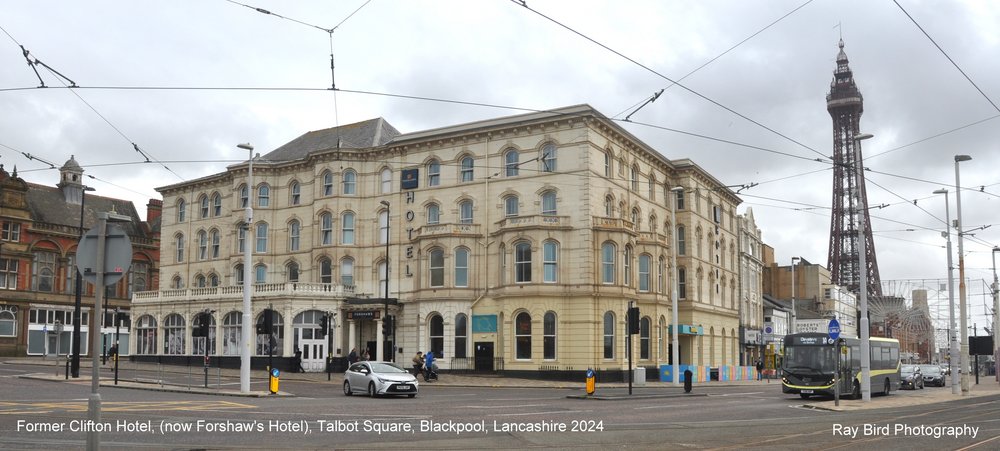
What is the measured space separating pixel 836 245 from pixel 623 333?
100 m

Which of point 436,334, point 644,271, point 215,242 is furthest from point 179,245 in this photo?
point 644,271

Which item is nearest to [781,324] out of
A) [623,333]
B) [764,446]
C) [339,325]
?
[623,333]

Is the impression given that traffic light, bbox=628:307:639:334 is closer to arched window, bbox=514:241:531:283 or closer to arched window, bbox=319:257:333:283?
arched window, bbox=514:241:531:283

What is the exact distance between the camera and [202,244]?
203ft

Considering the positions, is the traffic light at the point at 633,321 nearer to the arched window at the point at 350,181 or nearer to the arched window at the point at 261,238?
the arched window at the point at 350,181

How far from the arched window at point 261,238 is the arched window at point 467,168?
15.0 meters

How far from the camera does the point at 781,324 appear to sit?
82.8 metres

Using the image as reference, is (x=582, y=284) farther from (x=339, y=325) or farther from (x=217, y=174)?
(x=217, y=174)

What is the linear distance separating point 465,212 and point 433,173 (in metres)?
3.27

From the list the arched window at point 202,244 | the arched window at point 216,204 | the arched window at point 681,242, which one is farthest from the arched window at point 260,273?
the arched window at point 681,242

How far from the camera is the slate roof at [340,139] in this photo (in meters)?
55.1

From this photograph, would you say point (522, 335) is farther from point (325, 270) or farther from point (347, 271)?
point (325, 270)

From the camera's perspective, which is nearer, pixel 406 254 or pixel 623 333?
pixel 623 333

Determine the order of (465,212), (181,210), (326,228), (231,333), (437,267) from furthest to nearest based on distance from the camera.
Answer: (181,210)
(326,228)
(231,333)
(465,212)
(437,267)
